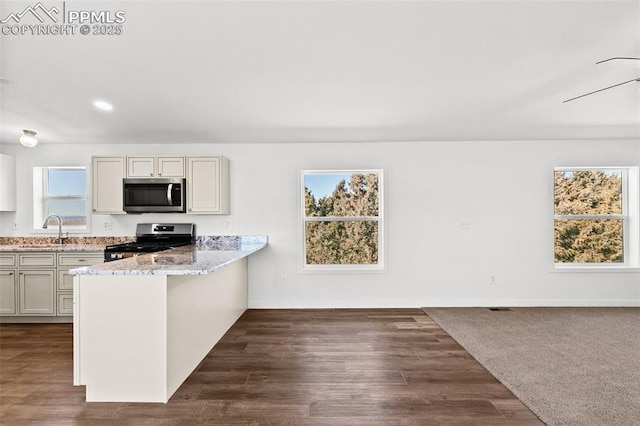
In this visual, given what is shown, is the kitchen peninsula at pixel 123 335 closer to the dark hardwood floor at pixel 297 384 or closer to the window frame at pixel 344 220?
the dark hardwood floor at pixel 297 384

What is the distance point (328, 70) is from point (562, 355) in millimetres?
3119

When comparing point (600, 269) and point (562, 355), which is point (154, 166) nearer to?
point (562, 355)

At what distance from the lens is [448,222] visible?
4.96 meters

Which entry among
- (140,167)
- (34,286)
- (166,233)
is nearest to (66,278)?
(34,286)

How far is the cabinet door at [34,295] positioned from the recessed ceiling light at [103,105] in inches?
82.0

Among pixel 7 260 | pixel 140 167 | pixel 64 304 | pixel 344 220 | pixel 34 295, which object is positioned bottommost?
pixel 64 304

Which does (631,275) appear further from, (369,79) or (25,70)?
(25,70)

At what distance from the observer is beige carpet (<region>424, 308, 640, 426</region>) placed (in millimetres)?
2334

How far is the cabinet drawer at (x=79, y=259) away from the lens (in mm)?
4277

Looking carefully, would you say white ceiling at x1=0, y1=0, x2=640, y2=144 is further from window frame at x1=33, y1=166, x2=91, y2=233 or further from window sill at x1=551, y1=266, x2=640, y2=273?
window sill at x1=551, y1=266, x2=640, y2=273

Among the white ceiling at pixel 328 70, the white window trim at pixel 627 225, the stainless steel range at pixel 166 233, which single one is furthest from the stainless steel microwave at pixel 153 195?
the white window trim at pixel 627 225

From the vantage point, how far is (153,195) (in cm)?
454

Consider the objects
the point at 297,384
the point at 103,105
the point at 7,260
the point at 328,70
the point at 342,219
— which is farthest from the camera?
the point at 342,219

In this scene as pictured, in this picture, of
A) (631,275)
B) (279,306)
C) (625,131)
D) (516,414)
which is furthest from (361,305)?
(625,131)
